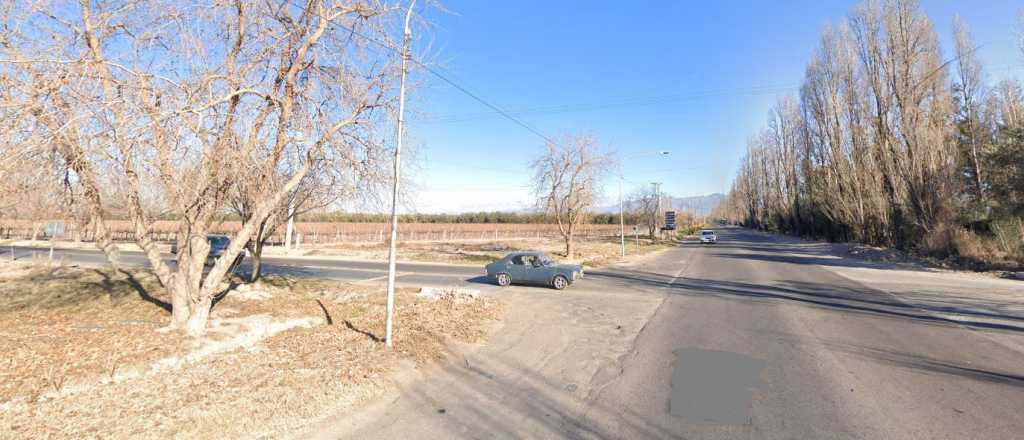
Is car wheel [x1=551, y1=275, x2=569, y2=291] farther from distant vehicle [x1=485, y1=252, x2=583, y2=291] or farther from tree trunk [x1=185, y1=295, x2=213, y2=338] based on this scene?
tree trunk [x1=185, y1=295, x2=213, y2=338]

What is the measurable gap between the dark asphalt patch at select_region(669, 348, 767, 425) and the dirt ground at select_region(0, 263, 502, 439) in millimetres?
3471

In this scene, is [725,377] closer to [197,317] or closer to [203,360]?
[203,360]

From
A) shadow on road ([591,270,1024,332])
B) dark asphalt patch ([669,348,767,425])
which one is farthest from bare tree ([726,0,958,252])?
dark asphalt patch ([669,348,767,425])

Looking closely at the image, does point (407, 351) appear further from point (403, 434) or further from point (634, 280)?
point (634, 280)

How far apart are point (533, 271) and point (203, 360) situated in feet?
33.2

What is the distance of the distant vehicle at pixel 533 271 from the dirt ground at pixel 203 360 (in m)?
3.73

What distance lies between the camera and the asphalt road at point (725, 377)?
410 cm

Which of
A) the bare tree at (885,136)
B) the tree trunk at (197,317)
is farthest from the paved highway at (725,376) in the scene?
the bare tree at (885,136)

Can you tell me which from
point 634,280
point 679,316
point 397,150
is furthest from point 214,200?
point 634,280

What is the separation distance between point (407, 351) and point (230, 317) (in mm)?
4499

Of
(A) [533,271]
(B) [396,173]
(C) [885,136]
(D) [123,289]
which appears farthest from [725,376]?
(C) [885,136]

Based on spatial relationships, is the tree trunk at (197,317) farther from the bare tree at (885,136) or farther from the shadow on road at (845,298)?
the bare tree at (885,136)

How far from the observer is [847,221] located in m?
37.6

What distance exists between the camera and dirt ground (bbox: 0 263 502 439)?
4.03m
